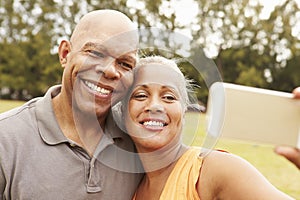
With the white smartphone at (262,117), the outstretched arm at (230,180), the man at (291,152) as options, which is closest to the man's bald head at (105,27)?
the outstretched arm at (230,180)

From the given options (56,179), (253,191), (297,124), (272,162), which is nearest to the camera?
(297,124)

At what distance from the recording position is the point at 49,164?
189 cm

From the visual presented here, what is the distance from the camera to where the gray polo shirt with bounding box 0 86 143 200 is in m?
1.85

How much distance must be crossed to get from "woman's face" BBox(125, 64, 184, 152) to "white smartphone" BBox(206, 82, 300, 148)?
494 mm

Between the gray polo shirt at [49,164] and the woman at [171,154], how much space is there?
13cm

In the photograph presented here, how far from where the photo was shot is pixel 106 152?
6.59ft

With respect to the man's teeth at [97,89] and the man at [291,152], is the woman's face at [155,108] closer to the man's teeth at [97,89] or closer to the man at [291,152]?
the man's teeth at [97,89]

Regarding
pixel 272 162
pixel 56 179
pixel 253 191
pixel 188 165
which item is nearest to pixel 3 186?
pixel 56 179

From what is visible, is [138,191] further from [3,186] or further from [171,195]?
[3,186]

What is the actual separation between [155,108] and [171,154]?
23 cm

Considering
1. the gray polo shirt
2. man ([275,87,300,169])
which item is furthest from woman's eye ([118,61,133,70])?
man ([275,87,300,169])

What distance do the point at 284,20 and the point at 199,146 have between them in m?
31.6

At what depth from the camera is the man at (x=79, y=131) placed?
1863 millimetres

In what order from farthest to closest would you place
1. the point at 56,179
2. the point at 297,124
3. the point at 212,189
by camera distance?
the point at 56,179, the point at 212,189, the point at 297,124
